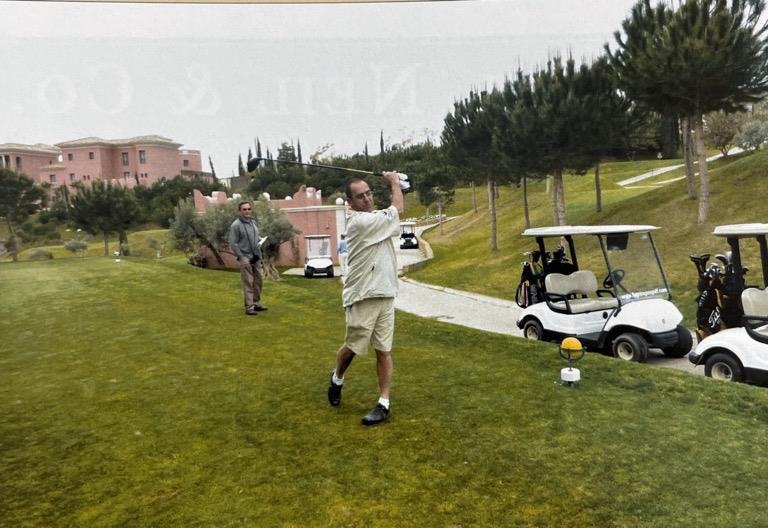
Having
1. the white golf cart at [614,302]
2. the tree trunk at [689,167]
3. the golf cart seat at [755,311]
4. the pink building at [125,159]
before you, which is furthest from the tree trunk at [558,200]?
the golf cart seat at [755,311]

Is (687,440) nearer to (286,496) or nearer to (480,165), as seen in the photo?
(286,496)

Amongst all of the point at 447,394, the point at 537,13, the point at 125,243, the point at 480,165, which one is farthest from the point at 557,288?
the point at 125,243

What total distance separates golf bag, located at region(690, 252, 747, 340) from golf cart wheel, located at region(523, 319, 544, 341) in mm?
1689

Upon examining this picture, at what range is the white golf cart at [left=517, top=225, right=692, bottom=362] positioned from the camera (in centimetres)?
587

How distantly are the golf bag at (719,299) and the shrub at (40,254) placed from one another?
1811 cm

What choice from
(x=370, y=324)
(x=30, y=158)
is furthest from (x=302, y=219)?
(x=370, y=324)

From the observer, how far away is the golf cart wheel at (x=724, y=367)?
4.56m

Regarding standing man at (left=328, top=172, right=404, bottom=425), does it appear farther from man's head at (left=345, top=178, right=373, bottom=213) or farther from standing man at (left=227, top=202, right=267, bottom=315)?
standing man at (left=227, top=202, right=267, bottom=315)

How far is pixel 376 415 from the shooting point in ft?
9.59

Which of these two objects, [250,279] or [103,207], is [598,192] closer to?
[250,279]

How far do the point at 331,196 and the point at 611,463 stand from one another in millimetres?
19466

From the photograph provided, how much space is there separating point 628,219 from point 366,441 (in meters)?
12.0

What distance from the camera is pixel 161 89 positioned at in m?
6.15

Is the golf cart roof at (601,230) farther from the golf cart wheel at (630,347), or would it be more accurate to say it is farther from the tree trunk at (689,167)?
the tree trunk at (689,167)
